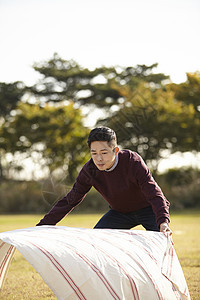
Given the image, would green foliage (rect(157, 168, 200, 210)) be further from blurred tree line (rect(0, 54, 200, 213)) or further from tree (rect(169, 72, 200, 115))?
tree (rect(169, 72, 200, 115))

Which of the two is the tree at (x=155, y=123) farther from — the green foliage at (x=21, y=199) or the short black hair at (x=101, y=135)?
the short black hair at (x=101, y=135)

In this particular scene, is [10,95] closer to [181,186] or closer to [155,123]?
[155,123]

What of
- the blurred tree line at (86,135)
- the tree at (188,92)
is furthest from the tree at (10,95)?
the tree at (188,92)

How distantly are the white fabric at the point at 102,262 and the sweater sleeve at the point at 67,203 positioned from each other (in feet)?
1.88

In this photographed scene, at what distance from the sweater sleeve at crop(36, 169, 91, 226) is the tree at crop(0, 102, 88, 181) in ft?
82.9

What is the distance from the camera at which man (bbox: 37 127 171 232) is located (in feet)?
12.2

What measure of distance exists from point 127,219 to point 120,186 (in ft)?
1.68

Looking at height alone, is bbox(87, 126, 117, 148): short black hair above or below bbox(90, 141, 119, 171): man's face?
above

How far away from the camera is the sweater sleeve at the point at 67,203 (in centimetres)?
400

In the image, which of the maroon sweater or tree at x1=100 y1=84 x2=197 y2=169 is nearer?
the maroon sweater

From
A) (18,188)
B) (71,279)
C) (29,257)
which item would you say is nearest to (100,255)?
(71,279)

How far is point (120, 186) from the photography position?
403 cm

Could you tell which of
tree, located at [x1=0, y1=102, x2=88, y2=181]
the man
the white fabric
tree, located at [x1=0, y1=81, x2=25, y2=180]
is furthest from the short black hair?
tree, located at [x1=0, y1=81, x2=25, y2=180]

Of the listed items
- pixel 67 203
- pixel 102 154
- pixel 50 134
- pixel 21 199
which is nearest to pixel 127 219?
pixel 67 203
